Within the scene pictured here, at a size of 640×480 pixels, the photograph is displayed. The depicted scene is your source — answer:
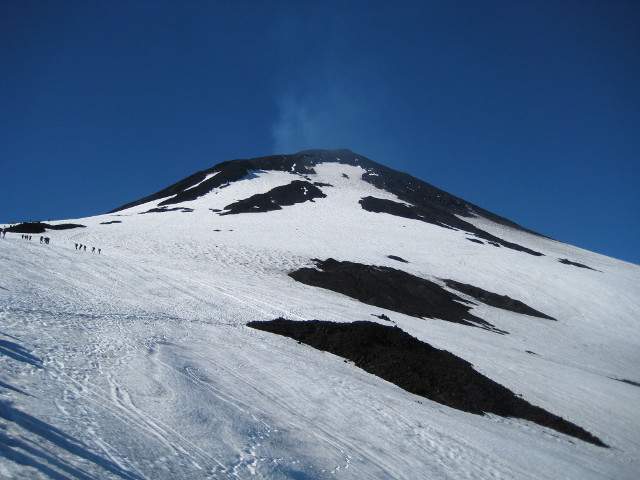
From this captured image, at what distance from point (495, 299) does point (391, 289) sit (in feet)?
48.8

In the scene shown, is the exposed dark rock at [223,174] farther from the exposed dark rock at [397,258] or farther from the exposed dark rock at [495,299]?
the exposed dark rock at [495,299]

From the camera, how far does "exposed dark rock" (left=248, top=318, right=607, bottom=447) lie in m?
17.3

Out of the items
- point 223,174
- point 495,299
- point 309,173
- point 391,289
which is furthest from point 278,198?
point 495,299

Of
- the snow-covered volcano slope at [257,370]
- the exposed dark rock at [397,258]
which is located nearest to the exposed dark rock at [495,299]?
the snow-covered volcano slope at [257,370]

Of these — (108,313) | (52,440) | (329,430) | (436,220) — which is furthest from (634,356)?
(436,220)

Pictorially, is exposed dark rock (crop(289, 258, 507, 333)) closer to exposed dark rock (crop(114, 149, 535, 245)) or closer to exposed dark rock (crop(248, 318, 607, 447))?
exposed dark rock (crop(248, 318, 607, 447))

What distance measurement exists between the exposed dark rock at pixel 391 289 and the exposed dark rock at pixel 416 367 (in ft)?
48.5

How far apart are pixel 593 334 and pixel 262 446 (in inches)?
1797

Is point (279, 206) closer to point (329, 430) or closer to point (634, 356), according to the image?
point (634, 356)

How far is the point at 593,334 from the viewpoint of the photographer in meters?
43.5

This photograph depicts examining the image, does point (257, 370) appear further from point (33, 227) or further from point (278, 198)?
point (278, 198)

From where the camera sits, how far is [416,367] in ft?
61.7

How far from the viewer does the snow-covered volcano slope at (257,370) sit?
300 inches

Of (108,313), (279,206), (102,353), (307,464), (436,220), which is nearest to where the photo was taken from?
(307,464)
